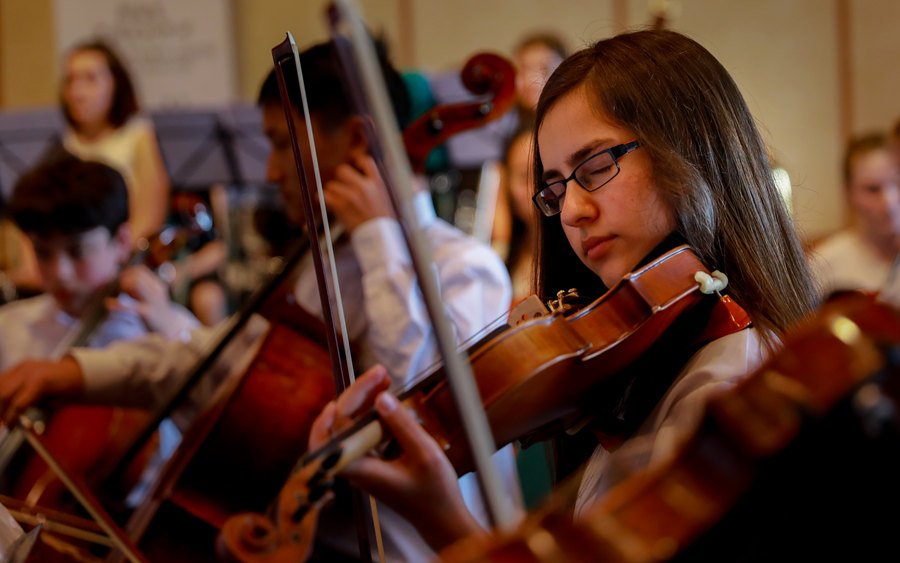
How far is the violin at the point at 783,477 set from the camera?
1.08 ft

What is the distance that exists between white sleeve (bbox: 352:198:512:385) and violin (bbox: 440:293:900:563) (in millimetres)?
774

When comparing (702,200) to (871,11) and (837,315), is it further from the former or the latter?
(871,11)

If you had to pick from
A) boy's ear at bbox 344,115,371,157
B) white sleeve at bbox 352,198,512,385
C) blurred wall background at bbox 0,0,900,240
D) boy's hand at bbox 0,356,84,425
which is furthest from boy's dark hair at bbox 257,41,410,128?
blurred wall background at bbox 0,0,900,240

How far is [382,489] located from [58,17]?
4.44 m

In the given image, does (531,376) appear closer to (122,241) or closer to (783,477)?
(783,477)

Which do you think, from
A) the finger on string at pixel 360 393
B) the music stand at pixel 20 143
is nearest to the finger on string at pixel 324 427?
the finger on string at pixel 360 393

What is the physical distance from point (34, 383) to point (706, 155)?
0.99 m

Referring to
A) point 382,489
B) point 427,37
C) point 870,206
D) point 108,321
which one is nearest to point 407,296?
point 382,489

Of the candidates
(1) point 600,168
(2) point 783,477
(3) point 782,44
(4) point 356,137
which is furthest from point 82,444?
(3) point 782,44

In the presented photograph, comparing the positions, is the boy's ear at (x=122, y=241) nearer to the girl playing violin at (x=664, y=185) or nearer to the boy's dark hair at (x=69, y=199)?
the boy's dark hair at (x=69, y=199)

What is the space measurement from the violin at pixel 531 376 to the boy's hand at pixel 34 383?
76 centimetres

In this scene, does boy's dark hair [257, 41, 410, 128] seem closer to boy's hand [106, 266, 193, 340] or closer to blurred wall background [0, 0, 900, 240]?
boy's hand [106, 266, 193, 340]

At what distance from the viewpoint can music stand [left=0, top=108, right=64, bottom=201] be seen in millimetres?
2572

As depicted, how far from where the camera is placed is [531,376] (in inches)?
24.2
